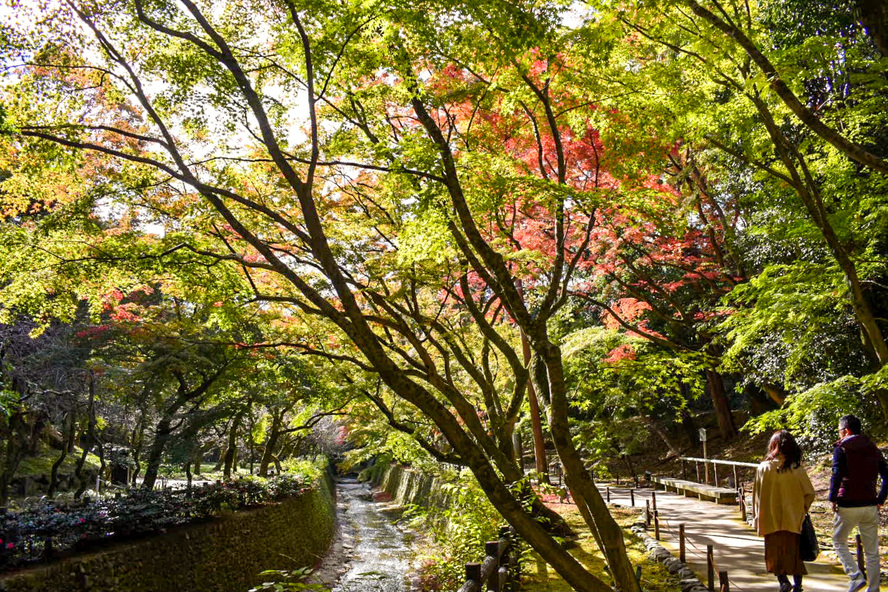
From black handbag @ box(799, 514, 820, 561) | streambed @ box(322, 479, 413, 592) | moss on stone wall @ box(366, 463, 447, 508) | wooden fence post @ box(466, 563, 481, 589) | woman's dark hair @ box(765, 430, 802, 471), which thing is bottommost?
streambed @ box(322, 479, 413, 592)

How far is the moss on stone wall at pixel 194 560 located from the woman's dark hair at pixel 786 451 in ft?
19.3

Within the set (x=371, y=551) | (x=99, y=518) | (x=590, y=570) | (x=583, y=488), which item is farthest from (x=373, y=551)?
(x=583, y=488)

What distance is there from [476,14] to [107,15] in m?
3.87

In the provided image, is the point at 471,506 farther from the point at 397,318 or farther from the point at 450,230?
the point at 450,230

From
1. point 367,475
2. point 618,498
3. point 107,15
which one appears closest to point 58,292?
point 107,15

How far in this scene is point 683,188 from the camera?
14672 mm

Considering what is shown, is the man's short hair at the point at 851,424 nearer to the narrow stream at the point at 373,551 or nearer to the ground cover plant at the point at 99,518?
the narrow stream at the point at 373,551

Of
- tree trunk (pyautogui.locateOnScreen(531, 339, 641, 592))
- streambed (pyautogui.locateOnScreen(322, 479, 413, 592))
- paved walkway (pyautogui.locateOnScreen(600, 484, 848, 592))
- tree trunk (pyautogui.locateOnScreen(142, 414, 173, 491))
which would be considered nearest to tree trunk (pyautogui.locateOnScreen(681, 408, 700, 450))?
paved walkway (pyautogui.locateOnScreen(600, 484, 848, 592))

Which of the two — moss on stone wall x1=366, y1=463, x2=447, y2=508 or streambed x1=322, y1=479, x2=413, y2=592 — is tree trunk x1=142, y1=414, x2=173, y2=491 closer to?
streambed x1=322, y1=479, x2=413, y2=592

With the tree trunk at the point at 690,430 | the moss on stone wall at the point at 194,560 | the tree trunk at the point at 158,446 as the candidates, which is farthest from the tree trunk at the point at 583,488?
the tree trunk at the point at 690,430

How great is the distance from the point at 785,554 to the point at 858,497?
0.87 metres

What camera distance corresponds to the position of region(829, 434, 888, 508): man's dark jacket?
542 centimetres

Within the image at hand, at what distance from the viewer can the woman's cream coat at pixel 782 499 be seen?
552 centimetres

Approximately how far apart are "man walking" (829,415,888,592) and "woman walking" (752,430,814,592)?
0.29 meters
